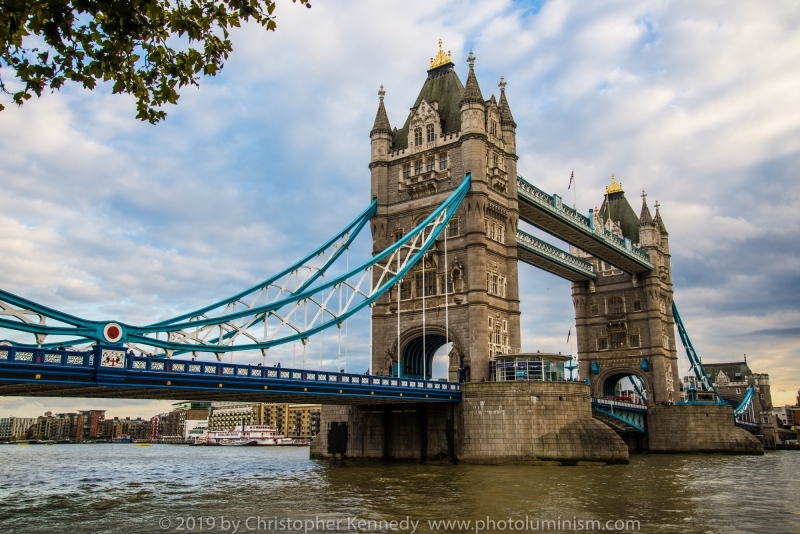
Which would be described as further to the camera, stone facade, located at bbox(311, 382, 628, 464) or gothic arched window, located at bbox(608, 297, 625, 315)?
gothic arched window, located at bbox(608, 297, 625, 315)

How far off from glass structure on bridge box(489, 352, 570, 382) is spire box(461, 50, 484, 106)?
58.4ft

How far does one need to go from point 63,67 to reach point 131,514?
15.5 meters

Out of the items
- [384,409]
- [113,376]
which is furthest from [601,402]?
[113,376]

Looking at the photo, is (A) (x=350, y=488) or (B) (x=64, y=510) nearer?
(B) (x=64, y=510)

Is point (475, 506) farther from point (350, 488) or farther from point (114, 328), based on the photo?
point (114, 328)

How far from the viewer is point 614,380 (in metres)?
75.9

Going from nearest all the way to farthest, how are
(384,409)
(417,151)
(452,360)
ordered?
(384,409)
(417,151)
(452,360)

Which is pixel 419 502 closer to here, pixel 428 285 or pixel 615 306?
pixel 428 285

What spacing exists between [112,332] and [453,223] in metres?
26.9

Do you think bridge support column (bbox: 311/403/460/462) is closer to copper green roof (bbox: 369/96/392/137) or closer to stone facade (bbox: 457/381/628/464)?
stone facade (bbox: 457/381/628/464)

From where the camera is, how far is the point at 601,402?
189 ft

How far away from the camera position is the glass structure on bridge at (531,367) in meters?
42.4

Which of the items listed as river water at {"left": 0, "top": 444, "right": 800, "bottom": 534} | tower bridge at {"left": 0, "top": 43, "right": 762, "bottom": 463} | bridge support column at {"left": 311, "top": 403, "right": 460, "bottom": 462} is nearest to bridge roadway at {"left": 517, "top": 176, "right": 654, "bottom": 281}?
tower bridge at {"left": 0, "top": 43, "right": 762, "bottom": 463}

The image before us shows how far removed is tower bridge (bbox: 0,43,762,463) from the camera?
28.0 meters
